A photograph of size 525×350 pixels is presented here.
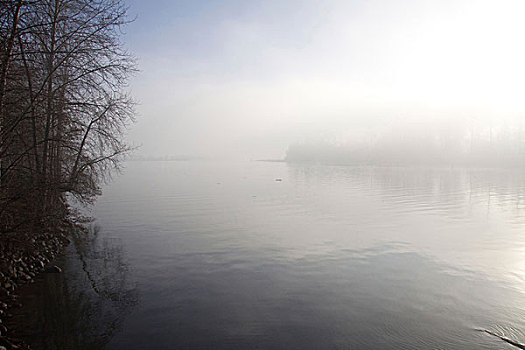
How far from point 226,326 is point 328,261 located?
747 centimetres

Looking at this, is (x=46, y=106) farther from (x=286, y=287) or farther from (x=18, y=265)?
(x=286, y=287)

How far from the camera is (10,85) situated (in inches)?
456

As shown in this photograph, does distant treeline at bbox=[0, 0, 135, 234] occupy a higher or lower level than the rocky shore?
higher

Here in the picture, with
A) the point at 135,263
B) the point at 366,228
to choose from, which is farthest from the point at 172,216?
the point at 366,228

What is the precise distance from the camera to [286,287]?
43.4ft

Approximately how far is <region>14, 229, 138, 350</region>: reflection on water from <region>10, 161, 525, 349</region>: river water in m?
0.05

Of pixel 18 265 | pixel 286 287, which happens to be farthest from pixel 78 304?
pixel 286 287

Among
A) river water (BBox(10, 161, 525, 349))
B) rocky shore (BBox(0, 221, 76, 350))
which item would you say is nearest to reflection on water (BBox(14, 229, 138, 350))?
river water (BBox(10, 161, 525, 349))

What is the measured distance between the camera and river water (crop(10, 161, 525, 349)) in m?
9.77

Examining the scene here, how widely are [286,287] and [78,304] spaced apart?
709 cm

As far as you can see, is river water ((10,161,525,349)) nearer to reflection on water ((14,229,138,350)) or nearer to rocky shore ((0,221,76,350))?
reflection on water ((14,229,138,350))

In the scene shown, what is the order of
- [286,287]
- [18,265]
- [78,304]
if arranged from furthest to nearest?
[18,265] < [286,287] < [78,304]

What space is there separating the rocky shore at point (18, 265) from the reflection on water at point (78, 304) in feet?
1.16

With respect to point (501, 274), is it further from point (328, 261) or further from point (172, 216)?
point (172, 216)
